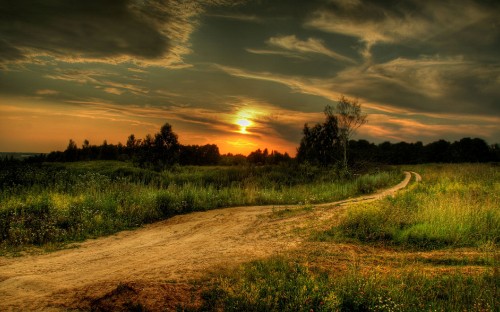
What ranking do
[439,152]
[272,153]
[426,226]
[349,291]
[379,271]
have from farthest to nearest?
[439,152] < [272,153] < [426,226] < [379,271] < [349,291]

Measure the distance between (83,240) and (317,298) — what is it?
327 inches

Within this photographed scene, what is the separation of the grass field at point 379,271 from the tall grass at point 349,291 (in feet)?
0.06

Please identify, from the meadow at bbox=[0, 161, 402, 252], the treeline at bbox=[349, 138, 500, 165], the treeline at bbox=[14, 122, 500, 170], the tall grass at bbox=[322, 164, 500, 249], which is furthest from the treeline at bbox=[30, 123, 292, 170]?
the tall grass at bbox=[322, 164, 500, 249]

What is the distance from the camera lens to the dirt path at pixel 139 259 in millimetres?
6703

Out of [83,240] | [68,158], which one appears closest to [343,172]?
[83,240]

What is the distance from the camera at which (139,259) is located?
29.6 ft

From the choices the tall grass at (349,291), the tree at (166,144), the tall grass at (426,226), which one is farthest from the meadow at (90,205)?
the tree at (166,144)

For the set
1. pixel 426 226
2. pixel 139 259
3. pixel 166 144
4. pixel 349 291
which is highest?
pixel 166 144

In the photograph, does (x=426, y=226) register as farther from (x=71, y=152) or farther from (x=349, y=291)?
(x=71, y=152)

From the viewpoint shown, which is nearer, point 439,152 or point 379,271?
point 379,271

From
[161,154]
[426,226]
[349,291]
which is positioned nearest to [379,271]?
[349,291]

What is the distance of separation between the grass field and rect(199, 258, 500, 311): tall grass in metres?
0.02

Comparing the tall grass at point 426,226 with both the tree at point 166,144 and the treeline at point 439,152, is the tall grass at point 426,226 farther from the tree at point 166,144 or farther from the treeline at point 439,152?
the treeline at point 439,152

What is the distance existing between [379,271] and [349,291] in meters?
1.46
